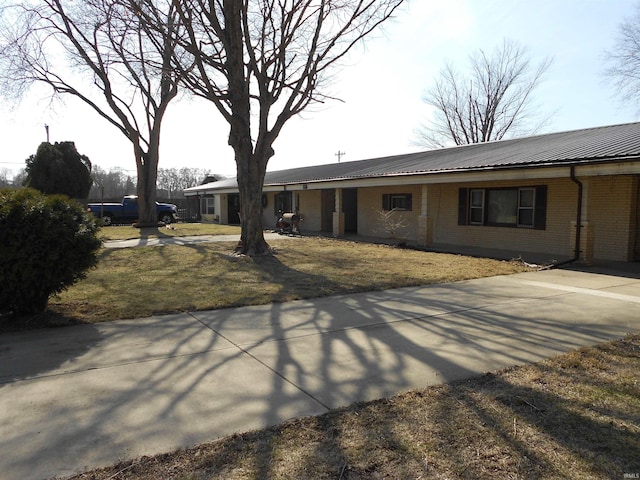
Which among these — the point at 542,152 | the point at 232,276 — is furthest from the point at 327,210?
the point at 232,276

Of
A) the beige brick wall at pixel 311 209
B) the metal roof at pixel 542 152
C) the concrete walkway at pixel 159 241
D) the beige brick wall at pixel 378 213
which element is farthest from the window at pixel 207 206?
the metal roof at pixel 542 152

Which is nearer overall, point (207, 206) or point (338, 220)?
point (338, 220)

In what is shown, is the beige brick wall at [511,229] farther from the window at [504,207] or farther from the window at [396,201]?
the window at [396,201]

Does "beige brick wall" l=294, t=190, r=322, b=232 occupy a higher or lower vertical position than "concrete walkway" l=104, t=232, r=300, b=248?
higher

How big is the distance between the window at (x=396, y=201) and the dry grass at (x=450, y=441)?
15211mm

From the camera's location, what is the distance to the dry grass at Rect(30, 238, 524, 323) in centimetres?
715

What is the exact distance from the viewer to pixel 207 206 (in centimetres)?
3666

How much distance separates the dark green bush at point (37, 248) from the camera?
560cm

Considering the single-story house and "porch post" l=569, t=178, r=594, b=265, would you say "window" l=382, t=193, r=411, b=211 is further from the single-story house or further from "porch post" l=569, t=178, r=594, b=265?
"porch post" l=569, t=178, r=594, b=265

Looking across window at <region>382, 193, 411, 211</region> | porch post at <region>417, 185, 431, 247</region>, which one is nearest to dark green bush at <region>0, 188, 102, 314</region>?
porch post at <region>417, 185, 431, 247</region>

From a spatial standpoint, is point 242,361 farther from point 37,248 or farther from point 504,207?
point 504,207

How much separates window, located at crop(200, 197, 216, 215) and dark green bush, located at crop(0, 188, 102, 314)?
2929cm

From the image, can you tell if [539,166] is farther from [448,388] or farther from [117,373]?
[117,373]

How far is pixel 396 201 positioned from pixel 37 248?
1553 cm
